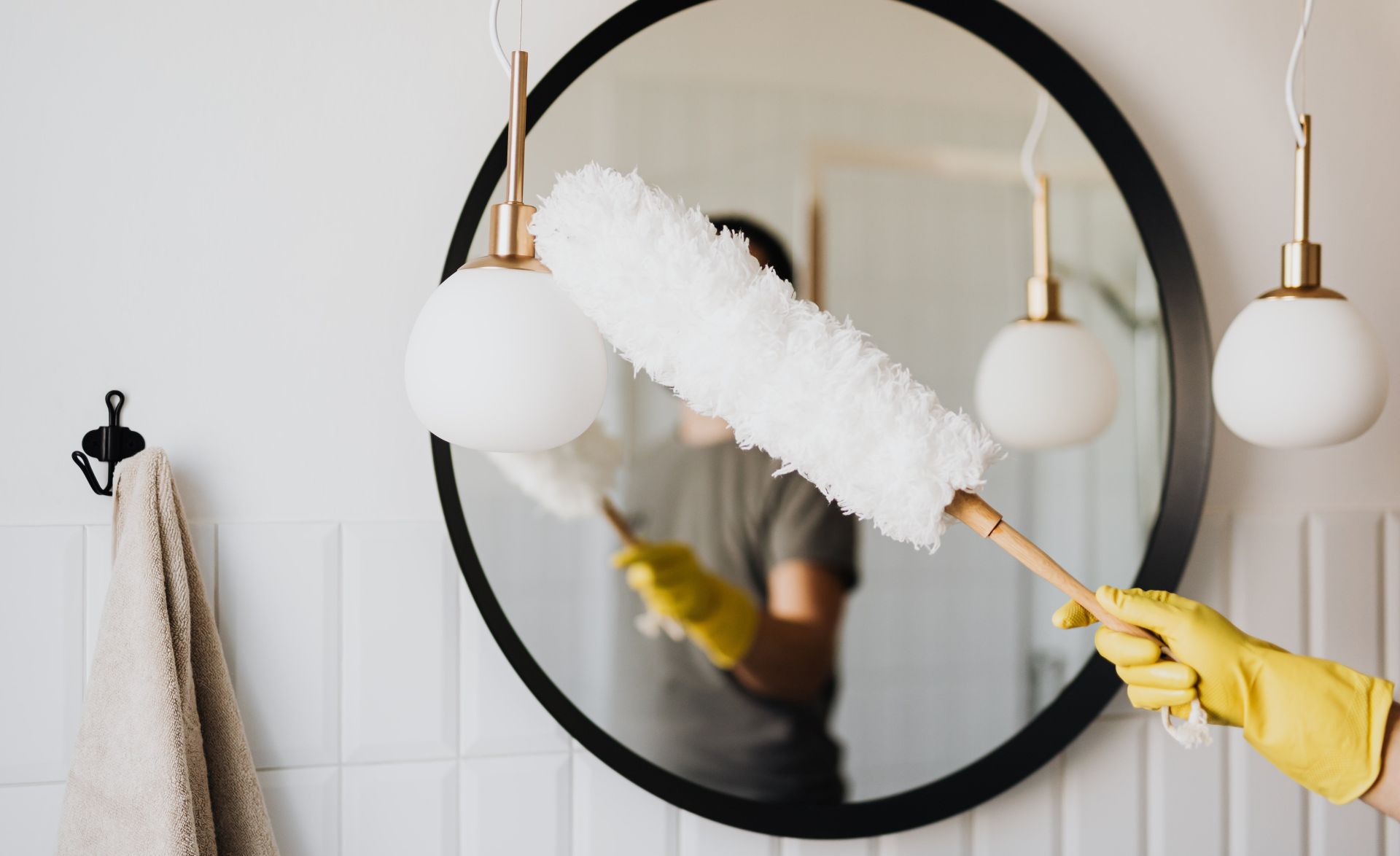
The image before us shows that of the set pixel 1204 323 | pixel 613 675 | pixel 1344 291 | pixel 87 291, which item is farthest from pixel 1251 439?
pixel 87 291

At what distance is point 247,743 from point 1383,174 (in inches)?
52.3

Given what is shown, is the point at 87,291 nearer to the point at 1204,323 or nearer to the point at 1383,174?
the point at 1204,323

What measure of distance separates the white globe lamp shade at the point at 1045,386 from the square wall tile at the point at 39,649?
0.84 metres

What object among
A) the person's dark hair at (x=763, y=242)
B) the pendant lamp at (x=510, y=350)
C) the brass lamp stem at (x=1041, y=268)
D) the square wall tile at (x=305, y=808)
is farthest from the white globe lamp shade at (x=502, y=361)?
the brass lamp stem at (x=1041, y=268)

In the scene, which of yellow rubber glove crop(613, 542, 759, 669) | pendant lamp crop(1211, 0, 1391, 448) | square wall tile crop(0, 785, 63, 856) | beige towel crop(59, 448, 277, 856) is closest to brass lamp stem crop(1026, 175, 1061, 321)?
pendant lamp crop(1211, 0, 1391, 448)

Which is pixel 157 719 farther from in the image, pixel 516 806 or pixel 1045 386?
pixel 1045 386

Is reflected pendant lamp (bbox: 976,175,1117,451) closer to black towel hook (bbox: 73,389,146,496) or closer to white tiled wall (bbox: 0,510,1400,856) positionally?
white tiled wall (bbox: 0,510,1400,856)

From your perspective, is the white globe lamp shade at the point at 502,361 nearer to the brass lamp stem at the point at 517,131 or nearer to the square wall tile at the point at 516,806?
the brass lamp stem at the point at 517,131

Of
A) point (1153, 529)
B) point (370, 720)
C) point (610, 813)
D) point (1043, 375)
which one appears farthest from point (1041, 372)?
point (370, 720)

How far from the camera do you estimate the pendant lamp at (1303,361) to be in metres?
0.83

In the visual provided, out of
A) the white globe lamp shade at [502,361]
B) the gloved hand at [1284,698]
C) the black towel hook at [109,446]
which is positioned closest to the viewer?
the white globe lamp shade at [502,361]

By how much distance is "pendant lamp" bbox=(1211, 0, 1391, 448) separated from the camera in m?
0.83

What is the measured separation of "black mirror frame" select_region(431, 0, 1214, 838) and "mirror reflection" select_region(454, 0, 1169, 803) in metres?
0.01

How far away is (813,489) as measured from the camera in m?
0.93
